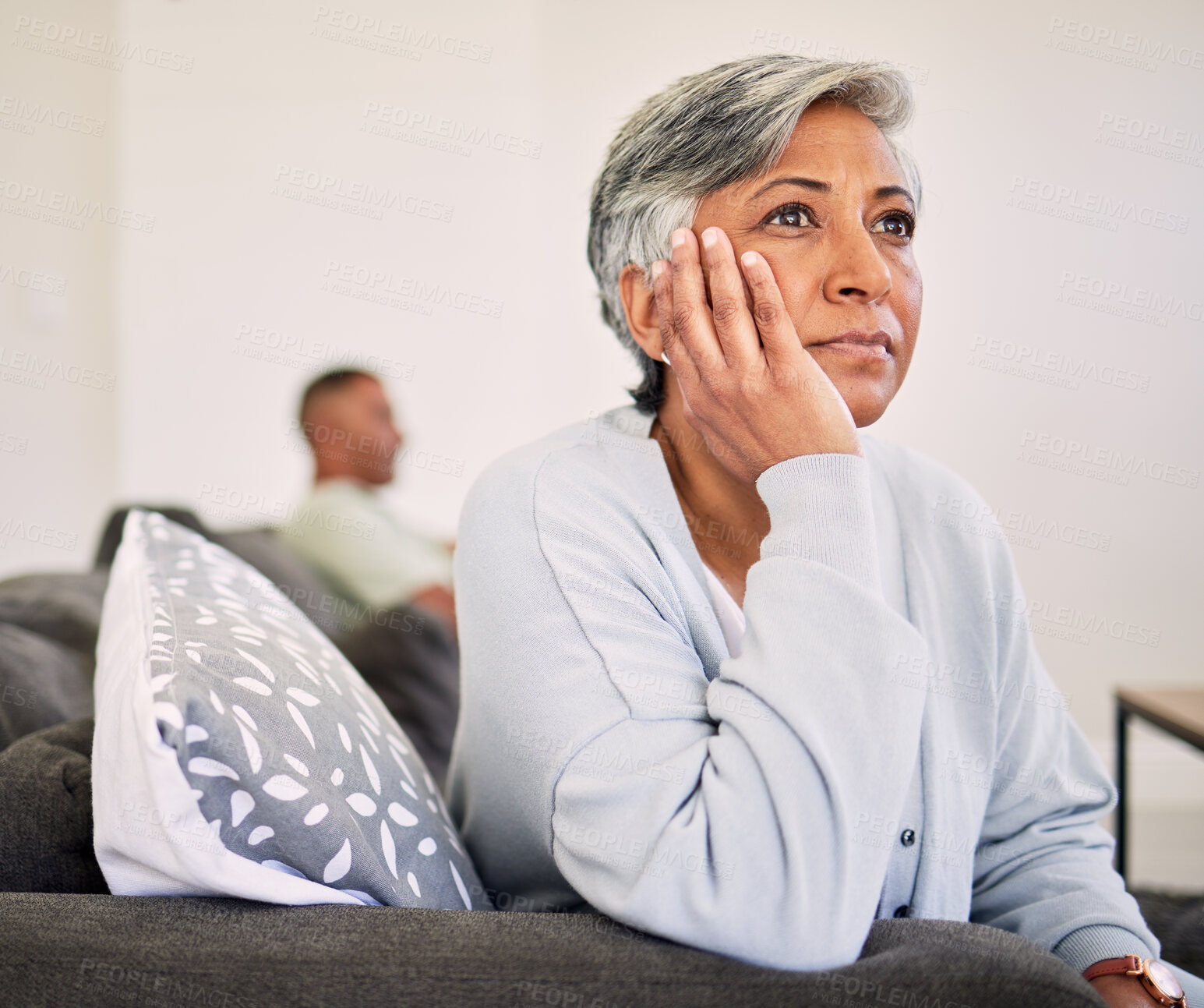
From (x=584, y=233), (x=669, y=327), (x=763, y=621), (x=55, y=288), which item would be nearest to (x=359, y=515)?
(x=55, y=288)

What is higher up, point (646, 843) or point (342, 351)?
point (342, 351)

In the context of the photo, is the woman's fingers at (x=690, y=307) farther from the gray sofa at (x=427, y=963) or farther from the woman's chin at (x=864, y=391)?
the gray sofa at (x=427, y=963)

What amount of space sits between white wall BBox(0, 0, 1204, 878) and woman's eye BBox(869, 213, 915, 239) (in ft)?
7.74

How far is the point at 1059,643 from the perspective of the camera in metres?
3.43

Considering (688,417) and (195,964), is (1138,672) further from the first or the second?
(195,964)

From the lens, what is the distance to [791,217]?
3.16 feet

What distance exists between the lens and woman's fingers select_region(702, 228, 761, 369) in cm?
90

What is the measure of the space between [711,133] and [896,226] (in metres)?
0.23

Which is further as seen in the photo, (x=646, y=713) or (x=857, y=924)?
(x=646, y=713)

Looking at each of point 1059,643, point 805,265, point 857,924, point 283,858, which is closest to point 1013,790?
point 857,924

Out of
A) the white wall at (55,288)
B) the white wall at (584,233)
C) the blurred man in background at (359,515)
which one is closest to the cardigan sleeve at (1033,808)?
the blurred man in background at (359,515)

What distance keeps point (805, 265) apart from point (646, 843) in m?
0.57

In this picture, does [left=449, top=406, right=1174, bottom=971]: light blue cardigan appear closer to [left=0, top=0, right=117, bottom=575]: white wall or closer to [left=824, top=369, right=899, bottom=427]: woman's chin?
[left=824, top=369, right=899, bottom=427]: woman's chin

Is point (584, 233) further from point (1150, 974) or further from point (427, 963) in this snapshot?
point (427, 963)
